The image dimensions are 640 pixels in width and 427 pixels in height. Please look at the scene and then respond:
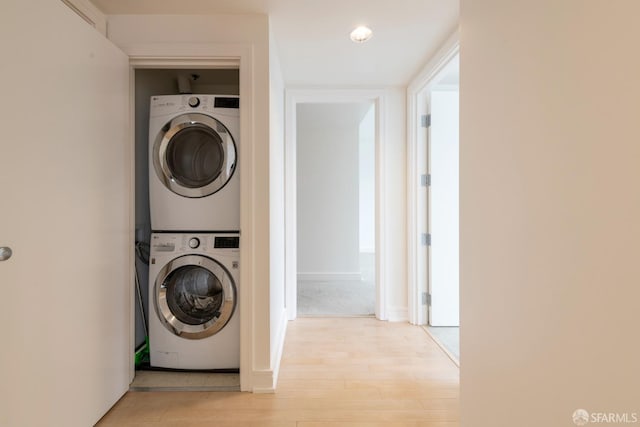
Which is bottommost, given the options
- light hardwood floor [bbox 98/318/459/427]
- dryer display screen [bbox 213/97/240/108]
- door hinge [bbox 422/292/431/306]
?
light hardwood floor [bbox 98/318/459/427]

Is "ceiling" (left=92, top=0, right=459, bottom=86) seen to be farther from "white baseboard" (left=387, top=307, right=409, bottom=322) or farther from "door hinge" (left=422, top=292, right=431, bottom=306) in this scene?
"white baseboard" (left=387, top=307, right=409, bottom=322)

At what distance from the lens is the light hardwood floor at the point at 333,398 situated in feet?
5.80

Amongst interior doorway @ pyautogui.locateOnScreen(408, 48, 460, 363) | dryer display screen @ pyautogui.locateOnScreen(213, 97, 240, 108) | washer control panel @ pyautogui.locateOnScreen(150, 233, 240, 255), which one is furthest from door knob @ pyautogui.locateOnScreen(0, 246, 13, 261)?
interior doorway @ pyautogui.locateOnScreen(408, 48, 460, 363)

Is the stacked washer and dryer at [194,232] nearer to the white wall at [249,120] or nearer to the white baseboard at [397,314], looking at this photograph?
the white wall at [249,120]

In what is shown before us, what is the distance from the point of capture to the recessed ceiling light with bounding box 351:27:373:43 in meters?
2.23

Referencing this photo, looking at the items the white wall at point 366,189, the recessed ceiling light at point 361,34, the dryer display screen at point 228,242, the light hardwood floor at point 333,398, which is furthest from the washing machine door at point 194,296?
the white wall at point 366,189

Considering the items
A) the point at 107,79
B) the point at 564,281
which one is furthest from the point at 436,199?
the point at 107,79

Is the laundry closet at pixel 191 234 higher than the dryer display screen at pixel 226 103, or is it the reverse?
the dryer display screen at pixel 226 103

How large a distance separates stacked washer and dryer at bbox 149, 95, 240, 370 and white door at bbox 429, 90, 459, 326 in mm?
1840

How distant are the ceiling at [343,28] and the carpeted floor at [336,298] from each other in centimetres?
244

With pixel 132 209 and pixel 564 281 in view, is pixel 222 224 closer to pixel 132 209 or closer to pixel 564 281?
pixel 132 209

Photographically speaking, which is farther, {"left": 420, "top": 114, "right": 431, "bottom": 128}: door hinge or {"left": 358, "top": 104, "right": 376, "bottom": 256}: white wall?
{"left": 358, "top": 104, "right": 376, "bottom": 256}: white wall

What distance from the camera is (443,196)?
313 cm

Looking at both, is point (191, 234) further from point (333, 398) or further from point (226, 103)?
point (333, 398)
